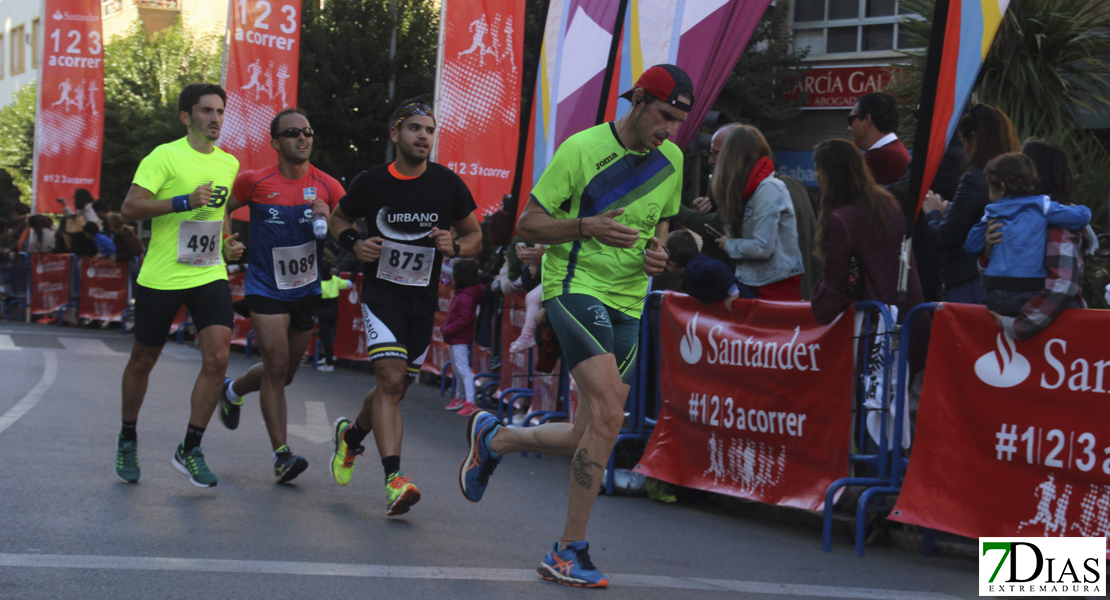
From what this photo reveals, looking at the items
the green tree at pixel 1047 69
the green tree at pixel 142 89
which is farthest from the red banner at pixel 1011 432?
the green tree at pixel 142 89

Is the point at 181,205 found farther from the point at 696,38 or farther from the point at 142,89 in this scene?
the point at 142,89

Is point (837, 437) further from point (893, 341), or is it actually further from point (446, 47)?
point (446, 47)

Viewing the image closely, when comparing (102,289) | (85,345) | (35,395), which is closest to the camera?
(35,395)

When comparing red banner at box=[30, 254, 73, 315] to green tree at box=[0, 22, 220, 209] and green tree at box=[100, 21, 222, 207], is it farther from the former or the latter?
green tree at box=[100, 21, 222, 207]

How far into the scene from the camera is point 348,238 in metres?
6.35

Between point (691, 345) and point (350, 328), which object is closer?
point (691, 345)

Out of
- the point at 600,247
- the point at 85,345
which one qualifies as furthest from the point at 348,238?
the point at 85,345

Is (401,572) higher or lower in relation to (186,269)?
lower

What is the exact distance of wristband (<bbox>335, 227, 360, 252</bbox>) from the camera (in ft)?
20.7

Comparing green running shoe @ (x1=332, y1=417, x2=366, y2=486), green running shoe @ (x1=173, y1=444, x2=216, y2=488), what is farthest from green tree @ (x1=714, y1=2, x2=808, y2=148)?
green running shoe @ (x1=173, y1=444, x2=216, y2=488)

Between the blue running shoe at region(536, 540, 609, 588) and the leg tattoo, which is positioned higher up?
the leg tattoo

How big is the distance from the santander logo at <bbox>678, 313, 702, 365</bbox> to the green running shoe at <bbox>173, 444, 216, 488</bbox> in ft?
8.74

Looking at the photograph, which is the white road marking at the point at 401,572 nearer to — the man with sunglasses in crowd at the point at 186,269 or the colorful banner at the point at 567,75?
the man with sunglasses in crowd at the point at 186,269
